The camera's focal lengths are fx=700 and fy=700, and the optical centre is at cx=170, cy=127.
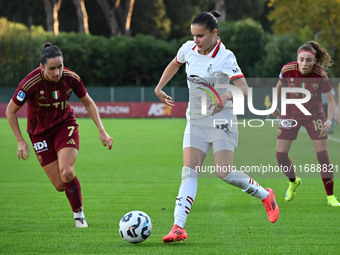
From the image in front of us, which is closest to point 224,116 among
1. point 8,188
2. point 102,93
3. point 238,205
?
point 238,205

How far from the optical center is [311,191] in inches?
458

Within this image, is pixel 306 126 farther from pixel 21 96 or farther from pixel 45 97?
pixel 21 96

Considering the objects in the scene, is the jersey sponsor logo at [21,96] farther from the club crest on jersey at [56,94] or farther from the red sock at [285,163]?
the red sock at [285,163]

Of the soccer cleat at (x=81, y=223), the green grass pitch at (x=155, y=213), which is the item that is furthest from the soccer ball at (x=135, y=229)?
the soccer cleat at (x=81, y=223)

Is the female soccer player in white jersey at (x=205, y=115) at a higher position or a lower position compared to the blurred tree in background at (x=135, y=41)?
lower

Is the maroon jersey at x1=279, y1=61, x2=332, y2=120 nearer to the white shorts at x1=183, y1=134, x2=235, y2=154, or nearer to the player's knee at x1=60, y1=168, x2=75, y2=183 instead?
the white shorts at x1=183, y1=134, x2=235, y2=154

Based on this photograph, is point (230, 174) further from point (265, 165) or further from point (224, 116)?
point (265, 165)

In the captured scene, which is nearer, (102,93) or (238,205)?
(238,205)

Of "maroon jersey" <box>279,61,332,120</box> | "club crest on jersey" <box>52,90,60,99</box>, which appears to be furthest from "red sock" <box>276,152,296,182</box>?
"club crest on jersey" <box>52,90,60,99</box>

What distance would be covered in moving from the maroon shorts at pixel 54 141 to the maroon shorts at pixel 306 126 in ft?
10.5

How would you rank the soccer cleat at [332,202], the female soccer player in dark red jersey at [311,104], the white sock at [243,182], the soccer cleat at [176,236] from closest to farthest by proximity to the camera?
the soccer cleat at [176,236] → the white sock at [243,182] → the female soccer player in dark red jersey at [311,104] → the soccer cleat at [332,202]

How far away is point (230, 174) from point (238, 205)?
2849 mm

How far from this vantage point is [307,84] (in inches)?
376

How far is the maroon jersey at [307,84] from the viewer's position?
9430mm
